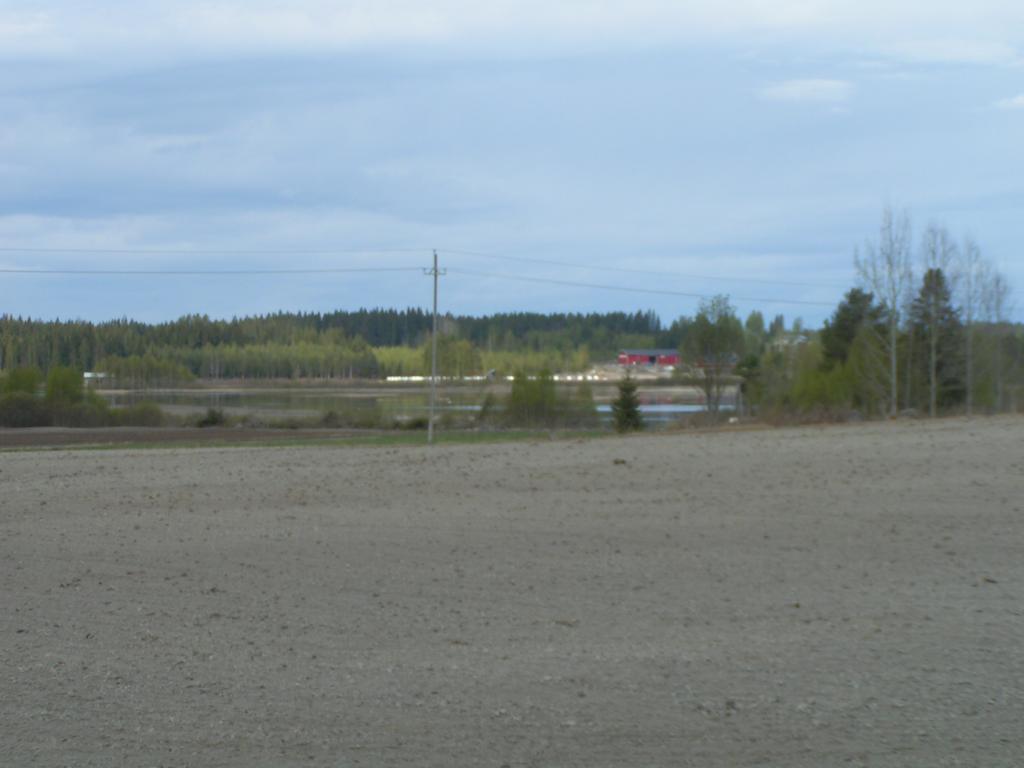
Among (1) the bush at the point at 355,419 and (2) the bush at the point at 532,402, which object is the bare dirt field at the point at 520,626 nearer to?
(1) the bush at the point at 355,419

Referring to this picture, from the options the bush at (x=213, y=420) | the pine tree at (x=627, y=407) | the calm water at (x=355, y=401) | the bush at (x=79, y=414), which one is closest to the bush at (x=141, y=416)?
the bush at (x=79, y=414)

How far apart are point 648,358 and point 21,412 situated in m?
45.3

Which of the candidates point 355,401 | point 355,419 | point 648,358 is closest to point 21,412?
point 355,419

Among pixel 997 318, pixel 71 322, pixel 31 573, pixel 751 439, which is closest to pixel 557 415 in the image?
pixel 997 318

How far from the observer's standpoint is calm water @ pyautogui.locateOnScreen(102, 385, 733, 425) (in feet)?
255

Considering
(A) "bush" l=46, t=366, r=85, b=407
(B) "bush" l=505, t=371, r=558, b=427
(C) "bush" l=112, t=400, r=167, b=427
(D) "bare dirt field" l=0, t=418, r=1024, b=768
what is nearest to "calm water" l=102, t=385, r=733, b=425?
(B) "bush" l=505, t=371, r=558, b=427

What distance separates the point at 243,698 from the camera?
671 cm

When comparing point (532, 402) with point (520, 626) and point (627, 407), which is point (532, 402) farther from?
point (520, 626)

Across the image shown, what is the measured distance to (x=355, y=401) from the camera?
268 ft

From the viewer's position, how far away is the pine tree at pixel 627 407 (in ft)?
215

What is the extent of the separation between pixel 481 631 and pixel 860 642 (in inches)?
112

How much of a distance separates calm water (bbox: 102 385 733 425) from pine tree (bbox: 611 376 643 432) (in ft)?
15.0

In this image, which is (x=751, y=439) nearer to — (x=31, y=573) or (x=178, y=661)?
(x=31, y=573)

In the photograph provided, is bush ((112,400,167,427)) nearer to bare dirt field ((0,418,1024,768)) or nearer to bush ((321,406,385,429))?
bush ((321,406,385,429))
